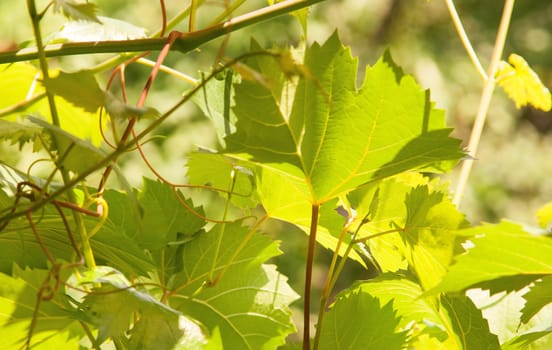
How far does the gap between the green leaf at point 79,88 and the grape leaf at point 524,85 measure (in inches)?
12.7

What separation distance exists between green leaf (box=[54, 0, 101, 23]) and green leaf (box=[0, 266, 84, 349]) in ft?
0.37

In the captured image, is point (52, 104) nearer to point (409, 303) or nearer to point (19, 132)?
point (19, 132)

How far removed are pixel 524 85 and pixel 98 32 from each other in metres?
0.29

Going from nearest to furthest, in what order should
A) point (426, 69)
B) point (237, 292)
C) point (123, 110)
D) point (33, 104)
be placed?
1. point (123, 110)
2. point (237, 292)
3. point (33, 104)
4. point (426, 69)

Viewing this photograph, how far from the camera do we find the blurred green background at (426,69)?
4.14 meters

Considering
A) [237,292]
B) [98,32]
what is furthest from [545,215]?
[98,32]

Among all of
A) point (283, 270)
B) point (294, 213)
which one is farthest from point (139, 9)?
point (294, 213)

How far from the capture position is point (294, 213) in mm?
404

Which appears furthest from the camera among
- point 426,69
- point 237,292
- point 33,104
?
point 426,69

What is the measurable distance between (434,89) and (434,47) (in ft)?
2.39

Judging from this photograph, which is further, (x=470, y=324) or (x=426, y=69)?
(x=426, y=69)

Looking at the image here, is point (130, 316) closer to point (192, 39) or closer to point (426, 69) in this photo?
point (192, 39)

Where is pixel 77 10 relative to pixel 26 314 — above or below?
above

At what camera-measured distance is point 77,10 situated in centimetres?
33
